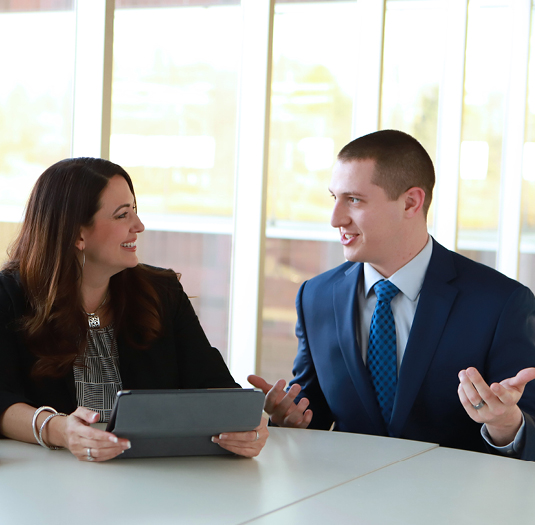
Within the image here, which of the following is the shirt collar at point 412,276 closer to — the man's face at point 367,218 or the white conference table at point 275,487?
the man's face at point 367,218

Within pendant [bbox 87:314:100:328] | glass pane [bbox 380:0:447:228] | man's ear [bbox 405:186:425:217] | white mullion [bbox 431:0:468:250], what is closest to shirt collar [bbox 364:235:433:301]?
man's ear [bbox 405:186:425:217]

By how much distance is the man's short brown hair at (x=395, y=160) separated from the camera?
2.14 metres

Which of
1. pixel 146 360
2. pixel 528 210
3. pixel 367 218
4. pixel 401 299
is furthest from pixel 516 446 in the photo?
pixel 528 210

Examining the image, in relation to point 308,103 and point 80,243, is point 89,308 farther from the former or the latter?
point 308,103

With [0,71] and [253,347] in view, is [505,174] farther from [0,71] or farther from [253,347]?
[0,71]

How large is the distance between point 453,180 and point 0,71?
338 centimetres

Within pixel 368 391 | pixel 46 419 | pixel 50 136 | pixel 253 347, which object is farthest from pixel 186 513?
pixel 253 347

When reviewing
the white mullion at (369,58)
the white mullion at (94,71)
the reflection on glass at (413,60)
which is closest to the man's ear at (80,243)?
the white mullion at (94,71)

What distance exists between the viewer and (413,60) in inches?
220

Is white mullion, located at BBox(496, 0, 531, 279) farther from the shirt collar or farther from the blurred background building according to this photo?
the shirt collar

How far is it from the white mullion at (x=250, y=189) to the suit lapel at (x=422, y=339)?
1.29 metres

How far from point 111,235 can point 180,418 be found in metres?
0.80

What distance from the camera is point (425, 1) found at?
5512mm

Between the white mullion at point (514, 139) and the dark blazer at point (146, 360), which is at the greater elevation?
the white mullion at point (514, 139)
